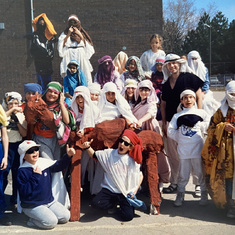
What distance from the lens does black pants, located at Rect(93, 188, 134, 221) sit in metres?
4.21

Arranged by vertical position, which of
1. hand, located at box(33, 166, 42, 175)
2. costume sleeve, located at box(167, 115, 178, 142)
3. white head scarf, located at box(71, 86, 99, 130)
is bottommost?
hand, located at box(33, 166, 42, 175)

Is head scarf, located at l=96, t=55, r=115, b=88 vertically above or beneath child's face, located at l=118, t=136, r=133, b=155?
above

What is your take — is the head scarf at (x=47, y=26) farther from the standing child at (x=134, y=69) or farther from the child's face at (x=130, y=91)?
the child's face at (x=130, y=91)

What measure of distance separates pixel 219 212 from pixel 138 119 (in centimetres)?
180

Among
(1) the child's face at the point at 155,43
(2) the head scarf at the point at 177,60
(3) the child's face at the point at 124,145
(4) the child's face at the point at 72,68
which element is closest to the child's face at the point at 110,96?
(3) the child's face at the point at 124,145

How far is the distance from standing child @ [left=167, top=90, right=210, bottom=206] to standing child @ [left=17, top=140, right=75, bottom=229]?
1.57 metres

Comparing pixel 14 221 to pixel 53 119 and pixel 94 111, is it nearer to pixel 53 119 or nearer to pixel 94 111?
pixel 53 119

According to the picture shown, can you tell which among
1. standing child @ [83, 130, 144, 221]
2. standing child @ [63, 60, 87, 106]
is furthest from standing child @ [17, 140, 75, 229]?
standing child @ [63, 60, 87, 106]

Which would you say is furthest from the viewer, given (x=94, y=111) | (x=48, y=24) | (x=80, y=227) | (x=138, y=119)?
(x=48, y=24)

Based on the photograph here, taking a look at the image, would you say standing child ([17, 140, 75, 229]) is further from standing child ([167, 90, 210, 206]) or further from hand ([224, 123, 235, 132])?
hand ([224, 123, 235, 132])

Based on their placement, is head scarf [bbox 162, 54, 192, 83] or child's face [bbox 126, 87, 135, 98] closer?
head scarf [bbox 162, 54, 192, 83]

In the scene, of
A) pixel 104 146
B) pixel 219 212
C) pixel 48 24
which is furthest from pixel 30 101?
pixel 48 24

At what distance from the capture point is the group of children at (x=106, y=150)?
417cm

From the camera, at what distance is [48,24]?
410 inches
